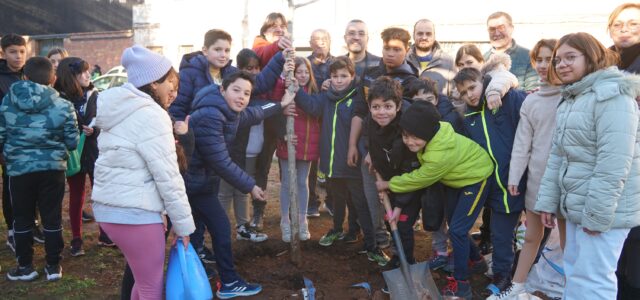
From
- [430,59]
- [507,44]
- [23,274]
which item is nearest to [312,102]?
[430,59]

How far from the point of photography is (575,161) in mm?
2832

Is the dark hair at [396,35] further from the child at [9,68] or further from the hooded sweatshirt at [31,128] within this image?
the child at [9,68]

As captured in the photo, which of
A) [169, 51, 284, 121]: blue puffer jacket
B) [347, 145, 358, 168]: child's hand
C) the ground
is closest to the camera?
the ground

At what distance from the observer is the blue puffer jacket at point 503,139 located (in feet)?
12.0

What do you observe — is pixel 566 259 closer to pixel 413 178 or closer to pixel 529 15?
pixel 413 178

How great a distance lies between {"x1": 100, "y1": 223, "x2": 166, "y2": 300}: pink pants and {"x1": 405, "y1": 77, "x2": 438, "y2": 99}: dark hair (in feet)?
7.70

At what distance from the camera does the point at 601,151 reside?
8.69 feet

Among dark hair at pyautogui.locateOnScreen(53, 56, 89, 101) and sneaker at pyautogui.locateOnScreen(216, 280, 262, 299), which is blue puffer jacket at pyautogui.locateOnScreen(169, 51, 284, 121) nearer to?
dark hair at pyautogui.locateOnScreen(53, 56, 89, 101)

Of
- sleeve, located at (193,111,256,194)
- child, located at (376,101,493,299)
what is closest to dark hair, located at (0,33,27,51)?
sleeve, located at (193,111,256,194)

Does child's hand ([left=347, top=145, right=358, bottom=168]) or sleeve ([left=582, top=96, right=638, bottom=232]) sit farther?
child's hand ([left=347, top=145, right=358, bottom=168])

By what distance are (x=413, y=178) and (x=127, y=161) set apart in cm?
205

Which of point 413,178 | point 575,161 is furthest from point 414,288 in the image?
point 575,161

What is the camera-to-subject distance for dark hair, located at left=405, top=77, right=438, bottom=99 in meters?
4.08

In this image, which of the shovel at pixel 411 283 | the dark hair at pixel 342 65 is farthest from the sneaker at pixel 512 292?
the dark hair at pixel 342 65
